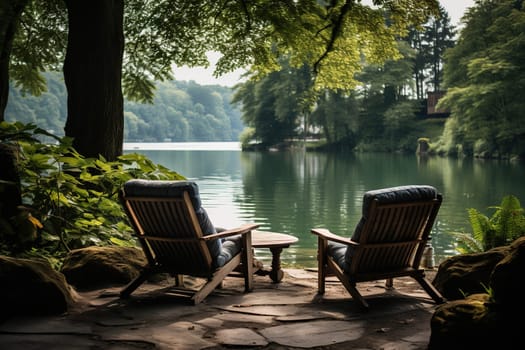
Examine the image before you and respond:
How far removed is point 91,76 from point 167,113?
143154 mm

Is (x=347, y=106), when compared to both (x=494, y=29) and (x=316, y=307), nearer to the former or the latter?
(x=494, y=29)

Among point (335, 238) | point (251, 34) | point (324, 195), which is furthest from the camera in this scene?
point (324, 195)

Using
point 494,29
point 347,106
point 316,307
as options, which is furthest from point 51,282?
point 347,106

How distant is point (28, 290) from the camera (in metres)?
4.47

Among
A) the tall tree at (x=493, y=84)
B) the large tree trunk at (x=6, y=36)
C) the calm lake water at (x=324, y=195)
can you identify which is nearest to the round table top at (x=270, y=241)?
the calm lake water at (x=324, y=195)

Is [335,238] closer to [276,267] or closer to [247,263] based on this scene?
[247,263]

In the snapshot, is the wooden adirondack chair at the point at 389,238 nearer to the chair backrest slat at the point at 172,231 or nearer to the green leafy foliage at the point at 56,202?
the chair backrest slat at the point at 172,231

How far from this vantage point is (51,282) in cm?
459

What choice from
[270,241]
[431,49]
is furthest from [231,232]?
[431,49]

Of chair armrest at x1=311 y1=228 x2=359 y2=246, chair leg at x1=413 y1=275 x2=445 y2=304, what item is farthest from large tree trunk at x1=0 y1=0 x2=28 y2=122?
chair leg at x1=413 y1=275 x2=445 y2=304

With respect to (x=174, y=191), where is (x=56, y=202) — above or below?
below

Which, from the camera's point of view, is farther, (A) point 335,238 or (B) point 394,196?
(A) point 335,238

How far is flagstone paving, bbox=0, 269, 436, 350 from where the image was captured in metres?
3.96

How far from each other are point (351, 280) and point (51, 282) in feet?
7.96
